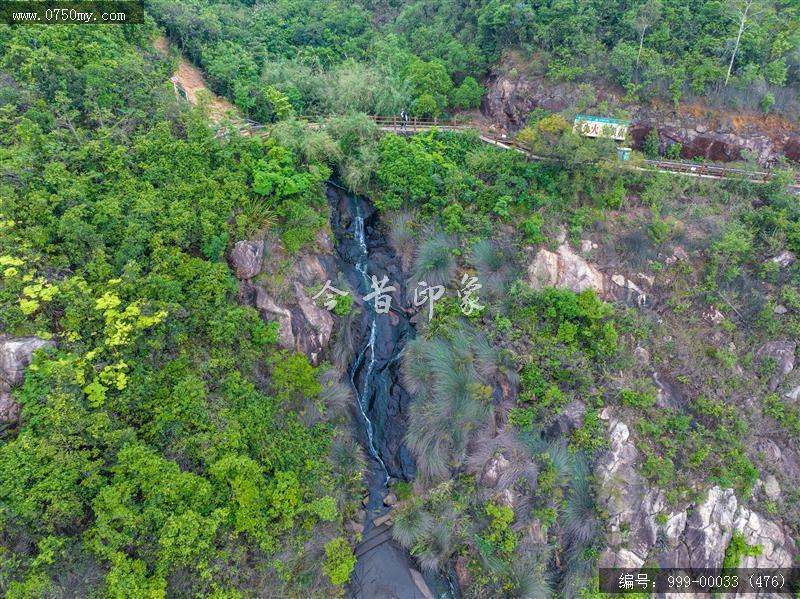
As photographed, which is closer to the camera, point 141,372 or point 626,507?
point 141,372

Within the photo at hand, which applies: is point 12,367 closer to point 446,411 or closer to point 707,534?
point 446,411

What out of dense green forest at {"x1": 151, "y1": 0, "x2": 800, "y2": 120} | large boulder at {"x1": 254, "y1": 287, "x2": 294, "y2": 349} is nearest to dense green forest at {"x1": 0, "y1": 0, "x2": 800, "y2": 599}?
dense green forest at {"x1": 151, "y1": 0, "x2": 800, "y2": 120}

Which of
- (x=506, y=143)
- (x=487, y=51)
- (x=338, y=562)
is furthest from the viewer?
(x=487, y=51)

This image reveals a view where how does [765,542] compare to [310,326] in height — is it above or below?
below

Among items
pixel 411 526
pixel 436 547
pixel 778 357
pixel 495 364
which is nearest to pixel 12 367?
pixel 411 526

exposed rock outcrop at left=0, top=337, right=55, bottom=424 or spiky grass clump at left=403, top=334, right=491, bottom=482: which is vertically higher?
exposed rock outcrop at left=0, top=337, right=55, bottom=424

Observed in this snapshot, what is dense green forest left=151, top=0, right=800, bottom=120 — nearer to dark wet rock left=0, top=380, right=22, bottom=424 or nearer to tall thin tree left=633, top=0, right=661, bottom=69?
tall thin tree left=633, top=0, right=661, bottom=69

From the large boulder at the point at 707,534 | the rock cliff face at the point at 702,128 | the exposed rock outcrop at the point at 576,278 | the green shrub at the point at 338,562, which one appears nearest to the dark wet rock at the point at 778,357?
the exposed rock outcrop at the point at 576,278

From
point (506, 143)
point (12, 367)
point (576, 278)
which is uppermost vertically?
point (506, 143)
